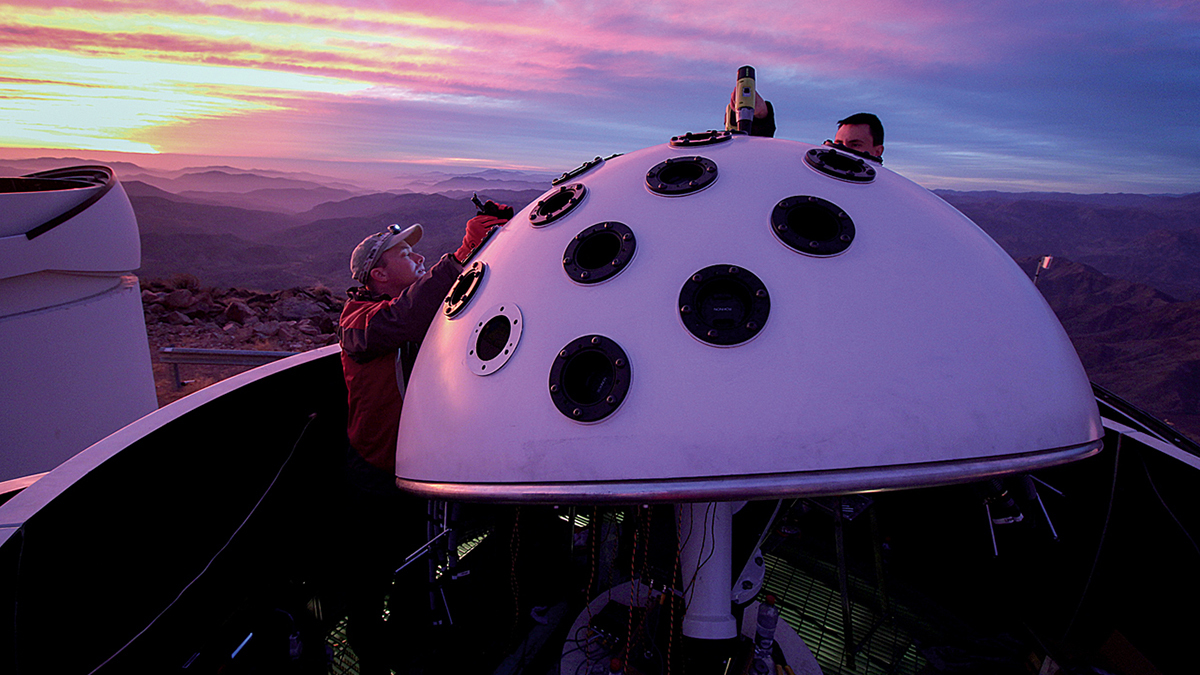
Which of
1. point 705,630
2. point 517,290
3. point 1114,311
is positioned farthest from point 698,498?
point 1114,311

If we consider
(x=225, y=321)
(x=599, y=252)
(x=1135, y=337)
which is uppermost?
(x=599, y=252)

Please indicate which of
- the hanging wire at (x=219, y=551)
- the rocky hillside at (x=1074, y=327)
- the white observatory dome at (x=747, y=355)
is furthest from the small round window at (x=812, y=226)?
the rocky hillside at (x=1074, y=327)

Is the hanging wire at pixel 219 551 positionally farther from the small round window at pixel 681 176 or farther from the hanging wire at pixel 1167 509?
the hanging wire at pixel 1167 509

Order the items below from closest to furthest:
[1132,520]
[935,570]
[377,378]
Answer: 1. [377,378]
2. [1132,520]
3. [935,570]

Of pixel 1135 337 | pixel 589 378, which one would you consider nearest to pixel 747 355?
pixel 589 378

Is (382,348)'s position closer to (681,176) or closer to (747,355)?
(681,176)

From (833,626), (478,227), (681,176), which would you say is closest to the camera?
(681,176)

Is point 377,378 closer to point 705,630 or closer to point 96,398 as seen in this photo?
point 705,630
